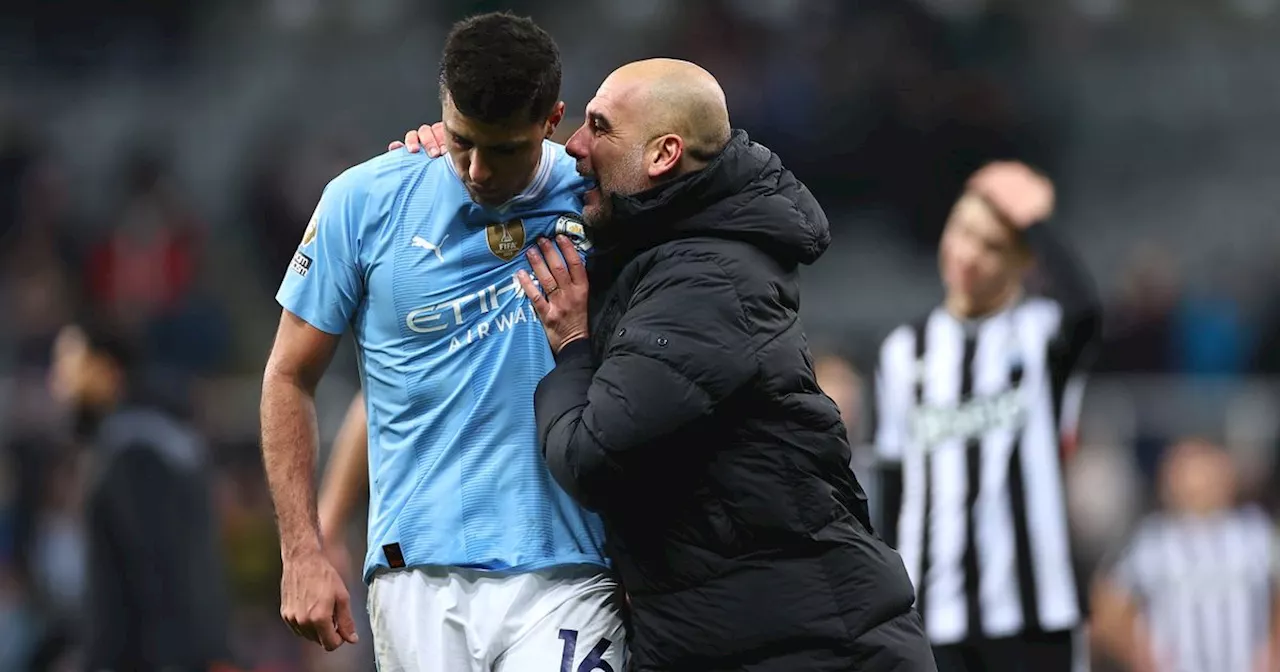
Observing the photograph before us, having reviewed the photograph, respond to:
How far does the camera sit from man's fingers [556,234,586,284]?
390 cm

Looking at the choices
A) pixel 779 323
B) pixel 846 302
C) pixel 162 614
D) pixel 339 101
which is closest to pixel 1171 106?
pixel 846 302

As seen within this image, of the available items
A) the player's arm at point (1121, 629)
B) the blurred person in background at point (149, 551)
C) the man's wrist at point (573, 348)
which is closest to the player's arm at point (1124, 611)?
the player's arm at point (1121, 629)

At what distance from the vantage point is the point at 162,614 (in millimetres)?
6945

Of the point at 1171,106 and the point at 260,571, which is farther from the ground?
the point at 1171,106

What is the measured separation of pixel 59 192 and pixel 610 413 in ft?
37.3

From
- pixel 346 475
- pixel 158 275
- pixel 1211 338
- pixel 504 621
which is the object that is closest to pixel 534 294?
pixel 504 621

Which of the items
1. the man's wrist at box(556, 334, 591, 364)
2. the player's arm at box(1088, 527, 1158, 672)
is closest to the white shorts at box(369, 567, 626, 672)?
the man's wrist at box(556, 334, 591, 364)

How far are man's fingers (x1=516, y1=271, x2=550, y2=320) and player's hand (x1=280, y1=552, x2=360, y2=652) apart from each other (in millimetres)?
685

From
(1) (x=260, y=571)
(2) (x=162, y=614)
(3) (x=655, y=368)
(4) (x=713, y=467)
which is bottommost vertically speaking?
(1) (x=260, y=571)

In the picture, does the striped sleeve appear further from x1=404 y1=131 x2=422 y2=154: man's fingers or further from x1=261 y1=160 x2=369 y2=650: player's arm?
x1=261 y1=160 x2=369 y2=650: player's arm

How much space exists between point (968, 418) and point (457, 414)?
280 centimetres

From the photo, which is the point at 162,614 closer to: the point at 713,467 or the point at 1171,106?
the point at 713,467

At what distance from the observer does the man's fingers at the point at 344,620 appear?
384 centimetres

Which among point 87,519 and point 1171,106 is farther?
point 1171,106
